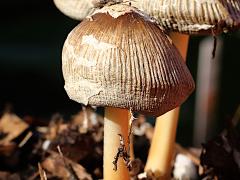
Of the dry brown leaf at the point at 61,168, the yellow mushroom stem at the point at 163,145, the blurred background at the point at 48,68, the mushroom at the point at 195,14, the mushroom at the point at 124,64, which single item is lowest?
the blurred background at the point at 48,68

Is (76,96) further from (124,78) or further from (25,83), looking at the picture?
(25,83)

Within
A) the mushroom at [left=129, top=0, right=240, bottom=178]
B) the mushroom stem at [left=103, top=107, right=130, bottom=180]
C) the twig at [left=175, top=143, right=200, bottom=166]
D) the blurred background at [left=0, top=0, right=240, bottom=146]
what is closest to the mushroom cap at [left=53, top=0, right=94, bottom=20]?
the mushroom at [left=129, top=0, right=240, bottom=178]

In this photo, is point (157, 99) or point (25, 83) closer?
point (157, 99)

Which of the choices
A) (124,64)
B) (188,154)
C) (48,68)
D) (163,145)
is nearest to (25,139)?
(163,145)

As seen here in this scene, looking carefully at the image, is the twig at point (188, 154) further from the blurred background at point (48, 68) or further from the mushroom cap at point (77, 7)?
the blurred background at point (48, 68)

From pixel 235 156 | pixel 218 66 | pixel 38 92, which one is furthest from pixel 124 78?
pixel 38 92

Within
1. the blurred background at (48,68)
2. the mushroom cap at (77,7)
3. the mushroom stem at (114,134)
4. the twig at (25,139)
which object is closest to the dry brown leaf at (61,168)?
the twig at (25,139)

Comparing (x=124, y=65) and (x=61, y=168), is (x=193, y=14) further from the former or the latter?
(x=61, y=168)
